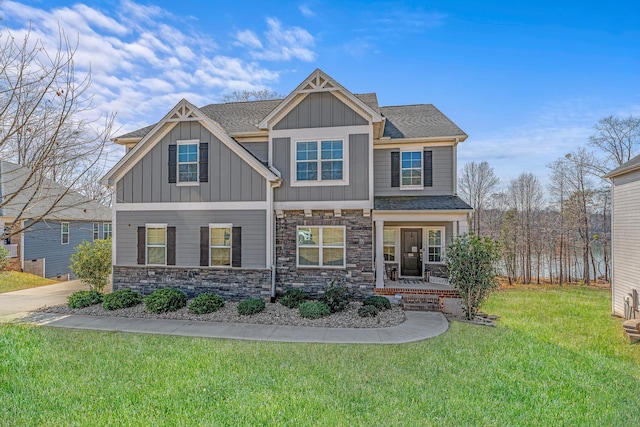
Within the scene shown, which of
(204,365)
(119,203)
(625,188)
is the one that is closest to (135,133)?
(119,203)

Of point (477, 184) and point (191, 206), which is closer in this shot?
point (191, 206)

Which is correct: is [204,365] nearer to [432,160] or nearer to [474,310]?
[474,310]

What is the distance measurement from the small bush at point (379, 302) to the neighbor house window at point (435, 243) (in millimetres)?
4146

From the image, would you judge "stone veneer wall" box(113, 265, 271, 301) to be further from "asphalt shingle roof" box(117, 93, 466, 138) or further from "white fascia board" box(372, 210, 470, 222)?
"asphalt shingle roof" box(117, 93, 466, 138)

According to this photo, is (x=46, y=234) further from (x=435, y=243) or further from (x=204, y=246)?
(x=435, y=243)

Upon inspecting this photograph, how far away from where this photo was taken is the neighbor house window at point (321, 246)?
1099 cm

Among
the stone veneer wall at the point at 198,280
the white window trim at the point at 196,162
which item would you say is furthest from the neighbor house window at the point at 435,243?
the white window trim at the point at 196,162

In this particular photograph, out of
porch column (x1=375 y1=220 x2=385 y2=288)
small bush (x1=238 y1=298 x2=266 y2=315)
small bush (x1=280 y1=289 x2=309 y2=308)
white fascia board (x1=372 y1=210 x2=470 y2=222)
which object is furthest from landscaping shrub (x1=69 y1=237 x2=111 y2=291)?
white fascia board (x1=372 y1=210 x2=470 y2=222)

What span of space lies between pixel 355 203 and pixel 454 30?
7855 mm

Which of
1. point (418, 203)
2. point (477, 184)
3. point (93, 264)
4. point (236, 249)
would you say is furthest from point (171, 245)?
point (477, 184)

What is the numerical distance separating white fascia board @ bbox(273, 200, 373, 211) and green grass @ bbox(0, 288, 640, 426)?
4.94 meters

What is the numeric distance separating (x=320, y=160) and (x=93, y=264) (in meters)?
9.72

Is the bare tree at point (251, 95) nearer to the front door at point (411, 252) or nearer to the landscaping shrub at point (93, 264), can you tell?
the landscaping shrub at point (93, 264)

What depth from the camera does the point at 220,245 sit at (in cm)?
1104
